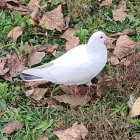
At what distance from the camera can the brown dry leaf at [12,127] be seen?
120 inches

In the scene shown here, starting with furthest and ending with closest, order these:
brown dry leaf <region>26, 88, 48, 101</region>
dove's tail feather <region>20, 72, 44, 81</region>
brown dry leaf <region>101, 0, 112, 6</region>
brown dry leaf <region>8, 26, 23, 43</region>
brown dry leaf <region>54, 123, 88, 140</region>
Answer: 1. brown dry leaf <region>101, 0, 112, 6</region>
2. brown dry leaf <region>8, 26, 23, 43</region>
3. brown dry leaf <region>26, 88, 48, 101</region>
4. dove's tail feather <region>20, 72, 44, 81</region>
5. brown dry leaf <region>54, 123, 88, 140</region>

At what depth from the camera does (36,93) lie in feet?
10.8

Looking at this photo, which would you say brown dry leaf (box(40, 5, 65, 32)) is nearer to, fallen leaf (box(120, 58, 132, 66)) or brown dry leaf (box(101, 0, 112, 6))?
brown dry leaf (box(101, 0, 112, 6))

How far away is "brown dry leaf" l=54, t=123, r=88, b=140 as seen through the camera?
9.55 ft

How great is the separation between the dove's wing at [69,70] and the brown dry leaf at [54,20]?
2.35ft

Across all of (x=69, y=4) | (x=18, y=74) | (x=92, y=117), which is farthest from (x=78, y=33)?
(x=92, y=117)

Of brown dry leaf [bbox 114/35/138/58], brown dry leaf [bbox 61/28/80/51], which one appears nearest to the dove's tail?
brown dry leaf [bbox 61/28/80/51]

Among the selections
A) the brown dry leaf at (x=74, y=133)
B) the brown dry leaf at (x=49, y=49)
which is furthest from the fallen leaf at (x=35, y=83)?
the brown dry leaf at (x=74, y=133)

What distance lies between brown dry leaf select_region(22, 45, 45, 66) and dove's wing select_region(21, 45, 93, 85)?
1.20 ft

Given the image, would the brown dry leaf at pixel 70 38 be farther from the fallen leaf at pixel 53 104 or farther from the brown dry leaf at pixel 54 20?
the fallen leaf at pixel 53 104

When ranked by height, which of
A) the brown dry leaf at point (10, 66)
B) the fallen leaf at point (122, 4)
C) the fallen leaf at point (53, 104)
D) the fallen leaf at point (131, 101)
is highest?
the fallen leaf at point (122, 4)

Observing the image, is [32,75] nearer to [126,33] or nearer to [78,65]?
[78,65]

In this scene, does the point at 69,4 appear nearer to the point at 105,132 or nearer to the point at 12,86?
the point at 12,86

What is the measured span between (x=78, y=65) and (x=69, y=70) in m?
0.07
